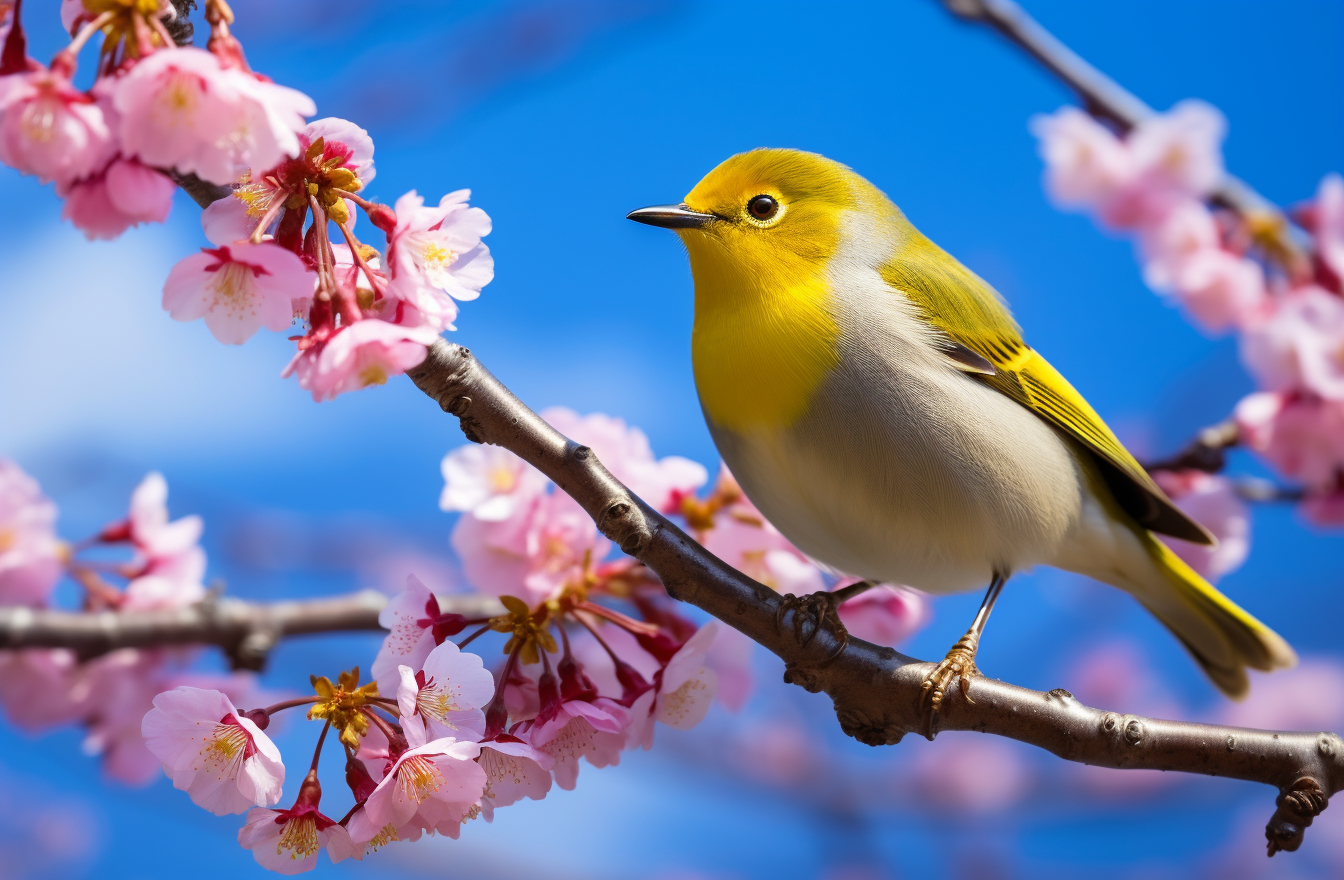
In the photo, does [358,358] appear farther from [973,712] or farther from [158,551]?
[158,551]

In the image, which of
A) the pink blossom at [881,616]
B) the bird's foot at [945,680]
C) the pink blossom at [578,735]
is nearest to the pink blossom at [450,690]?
the pink blossom at [578,735]

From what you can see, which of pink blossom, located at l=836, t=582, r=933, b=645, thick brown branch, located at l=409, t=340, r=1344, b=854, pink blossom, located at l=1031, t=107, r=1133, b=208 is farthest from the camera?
pink blossom, located at l=1031, t=107, r=1133, b=208

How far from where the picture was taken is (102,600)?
2832 mm

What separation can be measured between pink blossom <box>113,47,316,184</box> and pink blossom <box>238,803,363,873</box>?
97 centimetres

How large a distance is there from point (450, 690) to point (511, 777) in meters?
0.26

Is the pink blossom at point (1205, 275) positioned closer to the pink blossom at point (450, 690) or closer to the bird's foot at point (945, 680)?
the bird's foot at point (945, 680)

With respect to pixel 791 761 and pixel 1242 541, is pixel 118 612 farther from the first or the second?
pixel 791 761

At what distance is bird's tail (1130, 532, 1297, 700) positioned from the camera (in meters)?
2.93

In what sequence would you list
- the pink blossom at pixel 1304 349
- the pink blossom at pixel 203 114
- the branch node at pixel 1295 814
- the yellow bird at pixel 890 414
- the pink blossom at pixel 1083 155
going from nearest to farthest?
the pink blossom at pixel 203 114, the branch node at pixel 1295 814, the yellow bird at pixel 890 414, the pink blossom at pixel 1304 349, the pink blossom at pixel 1083 155

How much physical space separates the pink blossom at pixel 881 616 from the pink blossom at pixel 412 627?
4.58 ft

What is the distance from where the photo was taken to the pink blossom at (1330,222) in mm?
3586

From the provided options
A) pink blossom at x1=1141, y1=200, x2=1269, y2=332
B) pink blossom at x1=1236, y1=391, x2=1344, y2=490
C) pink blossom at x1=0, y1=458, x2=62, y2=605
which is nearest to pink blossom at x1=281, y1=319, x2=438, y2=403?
pink blossom at x1=0, y1=458, x2=62, y2=605

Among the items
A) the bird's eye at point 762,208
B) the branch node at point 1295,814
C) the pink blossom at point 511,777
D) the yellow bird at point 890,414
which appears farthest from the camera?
the bird's eye at point 762,208

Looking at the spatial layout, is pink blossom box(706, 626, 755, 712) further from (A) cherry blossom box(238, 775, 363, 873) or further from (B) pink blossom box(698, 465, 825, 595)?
(A) cherry blossom box(238, 775, 363, 873)
